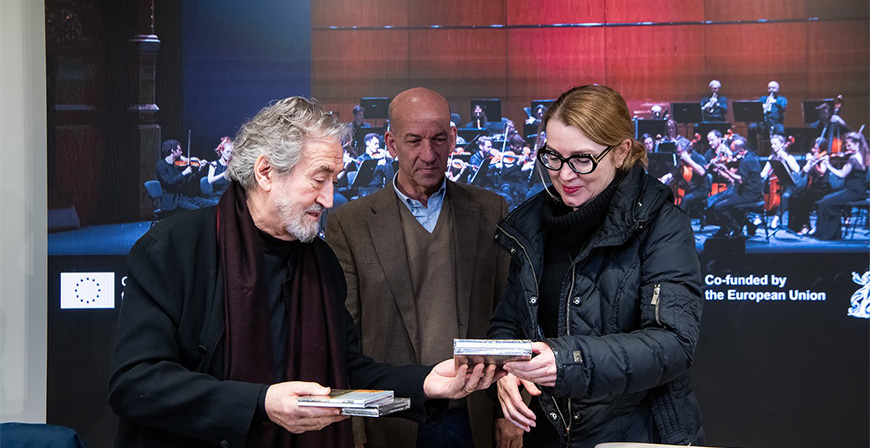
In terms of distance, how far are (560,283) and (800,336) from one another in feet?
8.60

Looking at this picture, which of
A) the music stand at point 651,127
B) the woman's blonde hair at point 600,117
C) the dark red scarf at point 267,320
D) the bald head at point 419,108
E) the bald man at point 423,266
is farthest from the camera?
the music stand at point 651,127

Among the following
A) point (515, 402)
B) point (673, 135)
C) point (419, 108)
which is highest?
point (419, 108)

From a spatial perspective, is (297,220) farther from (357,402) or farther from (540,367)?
(540,367)

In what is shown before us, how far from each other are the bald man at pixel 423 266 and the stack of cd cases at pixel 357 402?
1.34 m

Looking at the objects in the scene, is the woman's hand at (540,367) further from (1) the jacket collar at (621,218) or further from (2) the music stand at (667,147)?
(2) the music stand at (667,147)

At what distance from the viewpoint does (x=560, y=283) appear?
262 centimetres

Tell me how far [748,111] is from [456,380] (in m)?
2.97

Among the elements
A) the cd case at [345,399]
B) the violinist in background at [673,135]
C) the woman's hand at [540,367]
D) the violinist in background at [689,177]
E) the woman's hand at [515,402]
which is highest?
the violinist in background at [673,135]

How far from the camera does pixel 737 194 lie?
4.69 m

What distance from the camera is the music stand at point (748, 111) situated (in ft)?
15.4

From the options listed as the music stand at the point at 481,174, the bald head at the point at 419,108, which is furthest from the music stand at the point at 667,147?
the bald head at the point at 419,108

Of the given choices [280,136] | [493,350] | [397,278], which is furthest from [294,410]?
[397,278]

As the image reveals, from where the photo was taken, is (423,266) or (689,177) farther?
(689,177)

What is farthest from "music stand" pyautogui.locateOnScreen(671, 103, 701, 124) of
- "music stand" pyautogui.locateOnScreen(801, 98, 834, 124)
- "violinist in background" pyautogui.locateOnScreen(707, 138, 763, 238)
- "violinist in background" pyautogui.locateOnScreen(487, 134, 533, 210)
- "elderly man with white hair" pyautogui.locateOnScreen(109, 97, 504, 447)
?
"elderly man with white hair" pyautogui.locateOnScreen(109, 97, 504, 447)
